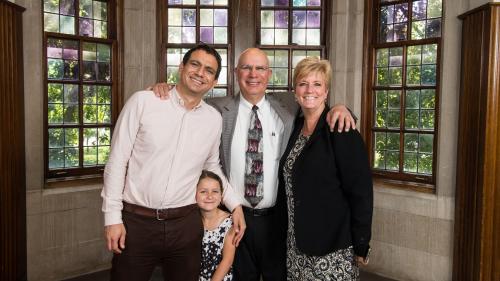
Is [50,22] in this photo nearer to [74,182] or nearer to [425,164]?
[74,182]

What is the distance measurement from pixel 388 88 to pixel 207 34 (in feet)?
6.09

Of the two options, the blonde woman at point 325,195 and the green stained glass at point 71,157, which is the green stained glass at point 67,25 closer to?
the green stained glass at point 71,157

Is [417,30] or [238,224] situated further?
[417,30]

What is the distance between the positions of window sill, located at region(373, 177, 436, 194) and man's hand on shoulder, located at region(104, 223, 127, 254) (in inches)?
116

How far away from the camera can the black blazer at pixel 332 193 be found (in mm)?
1950

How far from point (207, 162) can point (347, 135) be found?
2.57 ft

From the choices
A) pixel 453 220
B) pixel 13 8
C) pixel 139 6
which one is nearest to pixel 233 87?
pixel 139 6

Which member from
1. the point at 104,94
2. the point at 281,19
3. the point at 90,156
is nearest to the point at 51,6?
the point at 104,94

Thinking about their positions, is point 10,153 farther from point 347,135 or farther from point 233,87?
point 347,135

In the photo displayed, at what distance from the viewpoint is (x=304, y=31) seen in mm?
4602

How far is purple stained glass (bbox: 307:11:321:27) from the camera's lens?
4.58m

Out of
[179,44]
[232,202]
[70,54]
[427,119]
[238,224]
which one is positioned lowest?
[238,224]

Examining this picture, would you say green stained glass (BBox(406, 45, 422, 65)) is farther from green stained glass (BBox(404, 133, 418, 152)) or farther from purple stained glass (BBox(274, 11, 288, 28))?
purple stained glass (BBox(274, 11, 288, 28))

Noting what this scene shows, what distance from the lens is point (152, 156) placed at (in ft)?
6.70
